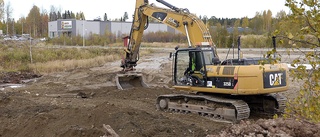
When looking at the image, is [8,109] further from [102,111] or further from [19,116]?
[102,111]

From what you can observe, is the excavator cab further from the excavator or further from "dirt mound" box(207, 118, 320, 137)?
"dirt mound" box(207, 118, 320, 137)

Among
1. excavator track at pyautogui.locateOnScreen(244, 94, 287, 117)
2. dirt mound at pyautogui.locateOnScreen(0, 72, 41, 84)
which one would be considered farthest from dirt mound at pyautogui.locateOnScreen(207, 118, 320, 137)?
dirt mound at pyautogui.locateOnScreen(0, 72, 41, 84)

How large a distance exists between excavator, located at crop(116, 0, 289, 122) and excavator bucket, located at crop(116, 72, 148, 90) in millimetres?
3497

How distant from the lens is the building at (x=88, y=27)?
7450 centimetres

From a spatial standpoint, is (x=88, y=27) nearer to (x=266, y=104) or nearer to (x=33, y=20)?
(x=33, y=20)

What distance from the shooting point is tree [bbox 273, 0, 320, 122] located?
350 cm

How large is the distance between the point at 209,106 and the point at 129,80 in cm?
616

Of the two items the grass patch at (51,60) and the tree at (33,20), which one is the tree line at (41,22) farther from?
the grass patch at (51,60)

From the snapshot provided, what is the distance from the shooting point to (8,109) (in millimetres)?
11555

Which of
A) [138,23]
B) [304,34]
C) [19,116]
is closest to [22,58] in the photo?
[138,23]

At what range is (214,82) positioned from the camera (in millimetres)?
10008

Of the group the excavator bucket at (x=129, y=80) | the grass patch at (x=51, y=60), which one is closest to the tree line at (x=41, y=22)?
the grass patch at (x=51, y=60)

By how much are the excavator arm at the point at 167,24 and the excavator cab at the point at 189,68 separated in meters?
0.57

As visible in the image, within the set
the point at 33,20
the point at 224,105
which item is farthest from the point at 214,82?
the point at 33,20
